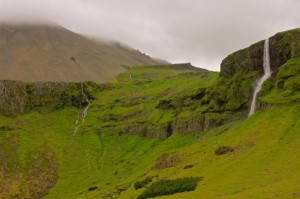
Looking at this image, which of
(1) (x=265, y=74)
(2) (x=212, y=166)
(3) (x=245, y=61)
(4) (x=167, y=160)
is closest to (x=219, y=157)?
(2) (x=212, y=166)

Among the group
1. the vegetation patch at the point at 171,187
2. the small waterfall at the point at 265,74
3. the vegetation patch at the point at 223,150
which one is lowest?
the vegetation patch at the point at 171,187

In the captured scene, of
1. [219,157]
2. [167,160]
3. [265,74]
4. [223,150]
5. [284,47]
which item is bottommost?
[167,160]

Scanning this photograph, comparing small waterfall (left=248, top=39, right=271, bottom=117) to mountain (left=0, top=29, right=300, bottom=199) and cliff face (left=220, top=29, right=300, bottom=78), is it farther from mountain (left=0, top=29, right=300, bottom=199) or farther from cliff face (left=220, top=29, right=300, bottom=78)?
mountain (left=0, top=29, right=300, bottom=199)

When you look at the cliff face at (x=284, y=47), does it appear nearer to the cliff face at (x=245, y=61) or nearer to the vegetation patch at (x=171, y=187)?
the cliff face at (x=245, y=61)

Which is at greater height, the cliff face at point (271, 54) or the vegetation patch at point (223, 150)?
the cliff face at point (271, 54)

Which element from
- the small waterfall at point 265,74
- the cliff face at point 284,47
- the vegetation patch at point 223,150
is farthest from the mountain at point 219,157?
the small waterfall at point 265,74

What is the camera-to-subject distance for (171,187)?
3829 inches

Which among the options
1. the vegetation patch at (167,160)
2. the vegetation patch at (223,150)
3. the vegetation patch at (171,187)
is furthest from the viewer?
the vegetation patch at (167,160)

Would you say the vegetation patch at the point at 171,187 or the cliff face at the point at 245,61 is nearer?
the vegetation patch at the point at 171,187

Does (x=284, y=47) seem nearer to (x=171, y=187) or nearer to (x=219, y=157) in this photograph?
(x=219, y=157)

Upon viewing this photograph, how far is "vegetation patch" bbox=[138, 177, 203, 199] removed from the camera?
92.7 meters

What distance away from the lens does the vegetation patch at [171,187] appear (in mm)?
92706

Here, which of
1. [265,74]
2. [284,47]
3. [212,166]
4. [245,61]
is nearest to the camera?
[212,166]

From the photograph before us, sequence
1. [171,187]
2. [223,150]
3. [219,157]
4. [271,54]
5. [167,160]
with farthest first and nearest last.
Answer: [271,54]
[167,160]
[223,150]
[219,157]
[171,187]
